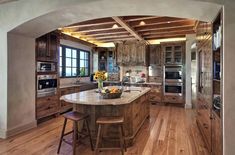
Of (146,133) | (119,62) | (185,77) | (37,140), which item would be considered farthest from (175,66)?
(37,140)

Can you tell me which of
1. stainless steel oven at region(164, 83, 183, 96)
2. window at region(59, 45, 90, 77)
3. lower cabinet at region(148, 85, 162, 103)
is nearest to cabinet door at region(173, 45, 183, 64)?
stainless steel oven at region(164, 83, 183, 96)

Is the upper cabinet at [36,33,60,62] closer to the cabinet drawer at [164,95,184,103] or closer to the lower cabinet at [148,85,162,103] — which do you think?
the lower cabinet at [148,85,162,103]

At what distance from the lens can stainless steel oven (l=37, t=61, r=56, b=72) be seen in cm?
441

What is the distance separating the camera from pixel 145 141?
11.1 feet

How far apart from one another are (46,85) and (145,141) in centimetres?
297

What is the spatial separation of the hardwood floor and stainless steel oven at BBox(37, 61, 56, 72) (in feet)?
4.67

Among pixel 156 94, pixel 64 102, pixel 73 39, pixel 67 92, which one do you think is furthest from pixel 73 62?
pixel 156 94

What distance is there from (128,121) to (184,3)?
7.10 ft

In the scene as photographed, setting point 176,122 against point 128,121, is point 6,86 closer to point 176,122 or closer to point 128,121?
point 128,121

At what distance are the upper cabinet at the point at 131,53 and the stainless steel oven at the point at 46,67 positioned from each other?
336cm

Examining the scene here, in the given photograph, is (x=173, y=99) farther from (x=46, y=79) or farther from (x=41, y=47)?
(x=41, y=47)

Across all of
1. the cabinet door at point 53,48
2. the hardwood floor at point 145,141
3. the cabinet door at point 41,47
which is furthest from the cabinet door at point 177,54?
the cabinet door at point 41,47

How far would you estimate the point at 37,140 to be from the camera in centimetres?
342

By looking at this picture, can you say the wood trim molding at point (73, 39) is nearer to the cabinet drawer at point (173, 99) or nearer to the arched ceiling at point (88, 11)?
the arched ceiling at point (88, 11)
